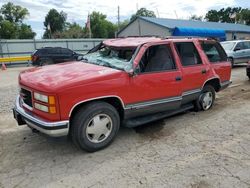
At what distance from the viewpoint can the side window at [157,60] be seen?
4445mm

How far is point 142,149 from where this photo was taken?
13.5ft

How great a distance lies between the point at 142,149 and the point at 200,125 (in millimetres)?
1662

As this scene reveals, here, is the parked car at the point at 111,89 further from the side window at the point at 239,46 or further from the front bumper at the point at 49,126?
the side window at the point at 239,46

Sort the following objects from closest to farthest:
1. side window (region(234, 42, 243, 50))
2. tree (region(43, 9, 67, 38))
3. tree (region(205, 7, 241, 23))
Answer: side window (region(234, 42, 243, 50)) → tree (region(43, 9, 67, 38)) → tree (region(205, 7, 241, 23))

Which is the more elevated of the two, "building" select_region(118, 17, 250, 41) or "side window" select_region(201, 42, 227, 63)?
"building" select_region(118, 17, 250, 41)

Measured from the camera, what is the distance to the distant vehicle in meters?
14.3

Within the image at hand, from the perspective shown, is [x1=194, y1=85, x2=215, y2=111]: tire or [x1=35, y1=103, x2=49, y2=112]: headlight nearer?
[x1=35, y1=103, x2=49, y2=112]: headlight

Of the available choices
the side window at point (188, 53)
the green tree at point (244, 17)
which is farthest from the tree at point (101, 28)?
the side window at point (188, 53)

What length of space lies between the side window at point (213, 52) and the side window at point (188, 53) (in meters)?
0.43

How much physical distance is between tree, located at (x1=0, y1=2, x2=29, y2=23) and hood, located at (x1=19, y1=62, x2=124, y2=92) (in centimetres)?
6637

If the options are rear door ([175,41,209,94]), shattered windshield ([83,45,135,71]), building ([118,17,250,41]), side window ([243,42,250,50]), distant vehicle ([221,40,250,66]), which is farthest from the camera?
building ([118,17,250,41])

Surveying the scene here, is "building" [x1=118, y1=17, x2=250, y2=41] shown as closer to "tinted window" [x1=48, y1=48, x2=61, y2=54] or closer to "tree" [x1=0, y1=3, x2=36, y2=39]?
"tinted window" [x1=48, y1=48, x2=61, y2=54]

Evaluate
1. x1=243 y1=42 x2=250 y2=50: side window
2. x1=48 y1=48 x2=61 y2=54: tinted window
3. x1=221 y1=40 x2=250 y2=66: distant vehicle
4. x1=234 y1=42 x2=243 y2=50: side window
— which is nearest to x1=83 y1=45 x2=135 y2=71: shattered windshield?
x1=221 y1=40 x2=250 y2=66: distant vehicle

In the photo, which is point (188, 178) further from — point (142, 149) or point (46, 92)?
point (46, 92)
